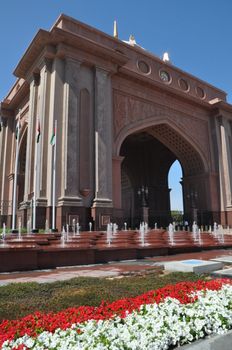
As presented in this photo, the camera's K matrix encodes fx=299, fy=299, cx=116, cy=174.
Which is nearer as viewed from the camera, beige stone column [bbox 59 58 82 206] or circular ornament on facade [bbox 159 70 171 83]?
beige stone column [bbox 59 58 82 206]

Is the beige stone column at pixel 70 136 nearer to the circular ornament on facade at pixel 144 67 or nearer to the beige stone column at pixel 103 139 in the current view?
the beige stone column at pixel 103 139

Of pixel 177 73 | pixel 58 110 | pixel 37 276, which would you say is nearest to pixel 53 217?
pixel 58 110

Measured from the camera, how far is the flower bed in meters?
2.19

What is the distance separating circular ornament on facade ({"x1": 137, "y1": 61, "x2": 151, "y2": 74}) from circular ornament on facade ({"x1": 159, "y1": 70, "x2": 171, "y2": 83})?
4.34 ft

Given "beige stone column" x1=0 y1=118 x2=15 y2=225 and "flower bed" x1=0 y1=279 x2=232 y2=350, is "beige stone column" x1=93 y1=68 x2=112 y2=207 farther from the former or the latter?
"flower bed" x1=0 y1=279 x2=232 y2=350

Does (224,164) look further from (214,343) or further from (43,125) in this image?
(214,343)

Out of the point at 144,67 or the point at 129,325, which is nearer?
the point at 129,325

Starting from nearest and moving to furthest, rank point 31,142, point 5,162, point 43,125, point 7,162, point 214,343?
point 214,343 < point 43,125 < point 31,142 < point 5,162 < point 7,162

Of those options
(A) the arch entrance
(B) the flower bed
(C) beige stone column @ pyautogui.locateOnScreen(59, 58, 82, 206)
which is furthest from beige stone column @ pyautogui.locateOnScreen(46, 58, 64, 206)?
(B) the flower bed

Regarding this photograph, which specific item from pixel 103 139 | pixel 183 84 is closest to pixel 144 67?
pixel 183 84

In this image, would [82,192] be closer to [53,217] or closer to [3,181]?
[53,217]

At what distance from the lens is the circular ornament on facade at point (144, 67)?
2352 cm

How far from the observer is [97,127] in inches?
717

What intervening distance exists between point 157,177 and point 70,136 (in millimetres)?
18022
